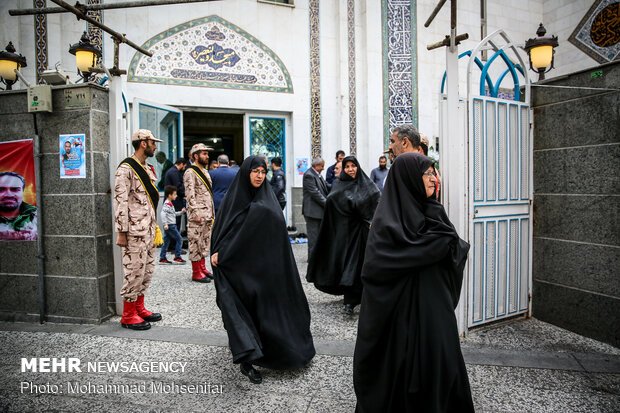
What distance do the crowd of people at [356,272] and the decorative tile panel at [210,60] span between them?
15.9 ft

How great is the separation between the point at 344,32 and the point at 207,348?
7.84 m

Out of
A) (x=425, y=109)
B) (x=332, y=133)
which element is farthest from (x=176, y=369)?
(x=425, y=109)

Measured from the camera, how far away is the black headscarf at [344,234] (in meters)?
4.37

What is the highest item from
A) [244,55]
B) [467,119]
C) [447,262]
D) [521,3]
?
[521,3]

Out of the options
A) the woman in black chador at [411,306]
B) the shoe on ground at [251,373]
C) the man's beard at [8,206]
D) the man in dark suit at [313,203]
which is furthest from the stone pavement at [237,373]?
the man in dark suit at [313,203]

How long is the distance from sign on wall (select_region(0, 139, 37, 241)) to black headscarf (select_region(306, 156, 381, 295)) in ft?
9.67

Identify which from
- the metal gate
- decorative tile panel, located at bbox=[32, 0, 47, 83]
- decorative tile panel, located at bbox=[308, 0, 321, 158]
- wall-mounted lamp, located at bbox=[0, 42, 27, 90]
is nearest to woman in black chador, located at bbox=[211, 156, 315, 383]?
the metal gate

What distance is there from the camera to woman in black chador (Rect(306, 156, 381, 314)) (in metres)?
4.31

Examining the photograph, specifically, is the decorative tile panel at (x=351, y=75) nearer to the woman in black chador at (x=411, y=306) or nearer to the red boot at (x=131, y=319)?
the red boot at (x=131, y=319)

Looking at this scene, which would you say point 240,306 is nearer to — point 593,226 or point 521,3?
point 593,226

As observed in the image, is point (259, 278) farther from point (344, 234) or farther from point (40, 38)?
point (40, 38)

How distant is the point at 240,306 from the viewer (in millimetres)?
2906

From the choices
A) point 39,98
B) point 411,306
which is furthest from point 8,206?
point 411,306

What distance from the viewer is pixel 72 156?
4.09 meters
